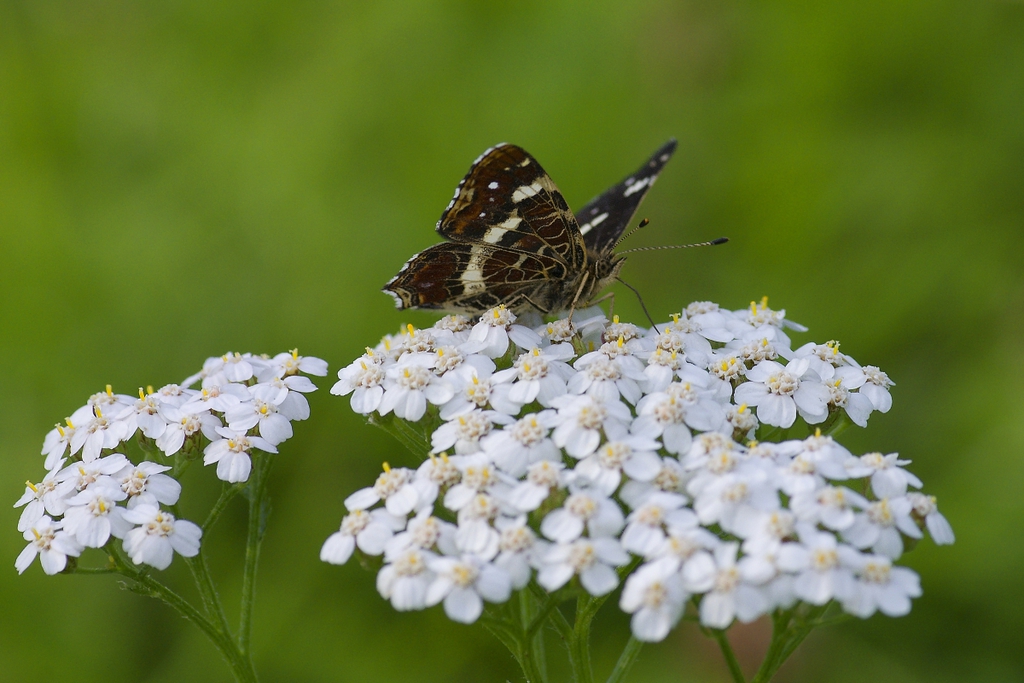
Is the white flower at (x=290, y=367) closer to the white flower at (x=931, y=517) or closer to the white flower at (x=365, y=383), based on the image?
the white flower at (x=365, y=383)

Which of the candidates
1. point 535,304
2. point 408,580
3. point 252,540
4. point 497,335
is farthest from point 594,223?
point 408,580

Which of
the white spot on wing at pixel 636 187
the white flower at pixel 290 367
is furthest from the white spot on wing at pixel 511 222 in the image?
the white flower at pixel 290 367

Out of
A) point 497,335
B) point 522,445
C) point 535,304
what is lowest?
point 522,445

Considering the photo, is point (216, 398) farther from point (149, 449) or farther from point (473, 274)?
point (473, 274)

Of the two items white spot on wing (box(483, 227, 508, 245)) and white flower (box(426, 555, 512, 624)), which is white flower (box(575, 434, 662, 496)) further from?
white spot on wing (box(483, 227, 508, 245))

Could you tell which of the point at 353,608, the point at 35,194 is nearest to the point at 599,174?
the point at 353,608

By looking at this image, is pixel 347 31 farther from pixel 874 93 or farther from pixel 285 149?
pixel 874 93

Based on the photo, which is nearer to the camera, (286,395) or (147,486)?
(147,486)
